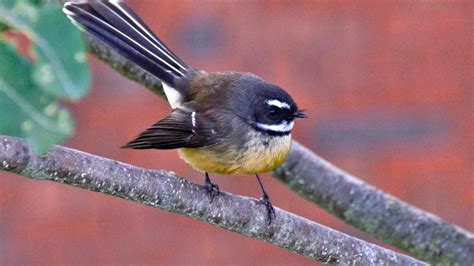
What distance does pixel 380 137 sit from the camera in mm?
4270

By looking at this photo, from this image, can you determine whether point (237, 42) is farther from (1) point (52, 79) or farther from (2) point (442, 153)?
(1) point (52, 79)

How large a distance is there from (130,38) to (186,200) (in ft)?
1.79

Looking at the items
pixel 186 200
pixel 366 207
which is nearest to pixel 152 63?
pixel 186 200

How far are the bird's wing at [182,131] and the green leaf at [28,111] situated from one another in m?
1.80

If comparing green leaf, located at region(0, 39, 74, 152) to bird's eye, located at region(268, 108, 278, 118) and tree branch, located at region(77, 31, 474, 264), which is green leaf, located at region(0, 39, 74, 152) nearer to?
tree branch, located at region(77, 31, 474, 264)

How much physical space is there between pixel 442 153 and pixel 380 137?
28 centimetres

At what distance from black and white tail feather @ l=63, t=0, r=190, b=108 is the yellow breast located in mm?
209

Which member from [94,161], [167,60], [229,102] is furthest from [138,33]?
[94,161]

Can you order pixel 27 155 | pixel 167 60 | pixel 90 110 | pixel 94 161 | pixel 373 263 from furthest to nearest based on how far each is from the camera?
pixel 90 110, pixel 167 60, pixel 373 263, pixel 94 161, pixel 27 155

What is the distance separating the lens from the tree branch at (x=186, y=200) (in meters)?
1.71

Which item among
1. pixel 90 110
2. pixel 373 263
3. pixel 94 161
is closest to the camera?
pixel 94 161

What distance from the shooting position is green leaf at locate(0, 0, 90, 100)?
605 millimetres

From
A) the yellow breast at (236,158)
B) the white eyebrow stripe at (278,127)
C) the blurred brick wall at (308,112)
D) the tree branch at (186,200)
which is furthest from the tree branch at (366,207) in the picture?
the blurred brick wall at (308,112)

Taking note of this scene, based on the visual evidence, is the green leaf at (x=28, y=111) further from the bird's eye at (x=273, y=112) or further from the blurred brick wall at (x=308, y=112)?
the blurred brick wall at (x=308, y=112)
